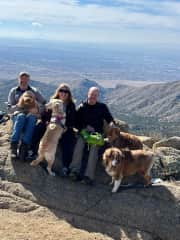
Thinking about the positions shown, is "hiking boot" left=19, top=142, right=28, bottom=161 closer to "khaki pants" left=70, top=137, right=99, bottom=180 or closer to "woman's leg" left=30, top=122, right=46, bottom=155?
"woman's leg" left=30, top=122, right=46, bottom=155

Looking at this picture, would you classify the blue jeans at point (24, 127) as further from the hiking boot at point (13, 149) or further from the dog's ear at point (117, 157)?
the dog's ear at point (117, 157)

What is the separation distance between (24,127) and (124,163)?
307 centimetres

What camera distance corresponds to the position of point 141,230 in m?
9.70

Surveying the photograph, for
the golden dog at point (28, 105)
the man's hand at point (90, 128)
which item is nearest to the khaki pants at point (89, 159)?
the man's hand at point (90, 128)

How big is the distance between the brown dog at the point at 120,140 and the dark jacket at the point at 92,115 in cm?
68

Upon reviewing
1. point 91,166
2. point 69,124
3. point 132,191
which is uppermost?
point 69,124

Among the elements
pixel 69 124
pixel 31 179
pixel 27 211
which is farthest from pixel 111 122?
pixel 27 211

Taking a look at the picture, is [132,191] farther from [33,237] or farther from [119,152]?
[33,237]

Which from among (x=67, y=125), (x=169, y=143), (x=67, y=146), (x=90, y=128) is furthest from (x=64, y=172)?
(x=169, y=143)

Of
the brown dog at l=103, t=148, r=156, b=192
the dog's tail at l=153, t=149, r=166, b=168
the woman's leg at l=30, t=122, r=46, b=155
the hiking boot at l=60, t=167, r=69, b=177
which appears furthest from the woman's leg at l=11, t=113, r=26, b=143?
the dog's tail at l=153, t=149, r=166, b=168

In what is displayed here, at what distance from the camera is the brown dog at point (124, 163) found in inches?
383

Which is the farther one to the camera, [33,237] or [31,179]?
[31,179]

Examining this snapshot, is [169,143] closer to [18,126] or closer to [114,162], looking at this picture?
[114,162]

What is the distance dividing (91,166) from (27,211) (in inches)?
83.6
